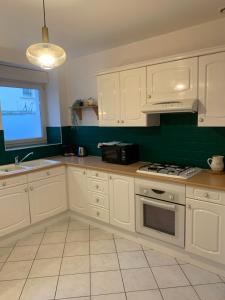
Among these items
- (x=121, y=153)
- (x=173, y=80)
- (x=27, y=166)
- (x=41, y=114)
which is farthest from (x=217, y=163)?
(x=41, y=114)

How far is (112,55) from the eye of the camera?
3.09 m

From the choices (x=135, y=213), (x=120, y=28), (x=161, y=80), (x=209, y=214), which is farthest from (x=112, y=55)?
(x=209, y=214)

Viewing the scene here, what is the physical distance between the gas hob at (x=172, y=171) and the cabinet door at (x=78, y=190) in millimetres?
881

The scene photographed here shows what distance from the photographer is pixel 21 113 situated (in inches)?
138

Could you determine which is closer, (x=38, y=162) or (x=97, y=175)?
(x=97, y=175)

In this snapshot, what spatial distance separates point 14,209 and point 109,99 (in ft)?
5.66

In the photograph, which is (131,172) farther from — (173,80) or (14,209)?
(14,209)

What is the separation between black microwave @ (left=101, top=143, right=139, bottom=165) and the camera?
2824 mm

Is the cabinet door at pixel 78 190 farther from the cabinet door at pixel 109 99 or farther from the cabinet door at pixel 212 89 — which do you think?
the cabinet door at pixel 212 89

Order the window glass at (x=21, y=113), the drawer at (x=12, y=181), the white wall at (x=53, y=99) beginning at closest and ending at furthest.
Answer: the drawer at (x=12, y=181)
the window glass at (x=21, y=113)
the white wall at (x=53, y=99)

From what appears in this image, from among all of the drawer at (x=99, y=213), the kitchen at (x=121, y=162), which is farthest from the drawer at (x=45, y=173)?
the drawer at (x=99, y=213)

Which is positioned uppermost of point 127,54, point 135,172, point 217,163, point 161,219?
point 127,54

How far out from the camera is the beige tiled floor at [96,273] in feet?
6.09

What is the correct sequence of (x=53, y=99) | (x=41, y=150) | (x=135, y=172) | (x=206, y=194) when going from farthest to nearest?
(x=53, y=99), (x=41, y=150), (x=135, y=172), (x=206, y=194)
